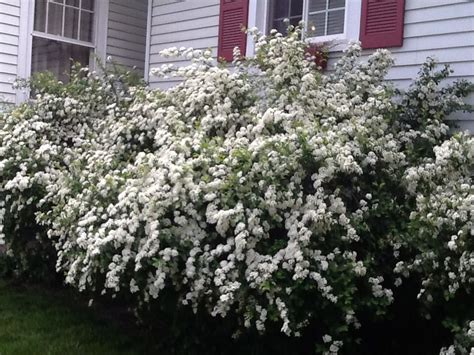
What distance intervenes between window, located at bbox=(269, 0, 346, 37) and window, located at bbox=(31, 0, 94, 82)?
2897mm

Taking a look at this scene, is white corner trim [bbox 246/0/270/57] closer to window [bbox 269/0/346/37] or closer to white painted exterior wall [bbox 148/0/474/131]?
window [bbox 269/0/346/37]

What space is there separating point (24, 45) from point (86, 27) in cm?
123

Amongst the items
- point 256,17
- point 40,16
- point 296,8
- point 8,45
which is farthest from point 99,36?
point 296,8

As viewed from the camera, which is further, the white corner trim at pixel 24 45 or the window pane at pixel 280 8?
the white corner trim at pixel 24 45

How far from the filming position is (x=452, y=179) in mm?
4695

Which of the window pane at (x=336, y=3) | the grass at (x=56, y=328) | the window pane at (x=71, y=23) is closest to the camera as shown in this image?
the grass at (x=56, y=328)

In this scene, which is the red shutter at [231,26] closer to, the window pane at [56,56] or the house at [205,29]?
the house at [205,29]

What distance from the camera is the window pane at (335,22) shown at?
709cm

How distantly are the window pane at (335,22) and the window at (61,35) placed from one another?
3.60 m

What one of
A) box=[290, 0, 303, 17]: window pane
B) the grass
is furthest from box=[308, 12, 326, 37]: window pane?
the grass

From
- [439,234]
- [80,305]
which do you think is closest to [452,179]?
[439,234]

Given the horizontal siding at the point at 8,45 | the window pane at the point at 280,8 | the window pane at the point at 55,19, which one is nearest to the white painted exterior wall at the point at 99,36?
the horizontal siding at the point at 8,45

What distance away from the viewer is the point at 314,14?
7.35 metres

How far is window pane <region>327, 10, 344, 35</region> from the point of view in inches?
279
